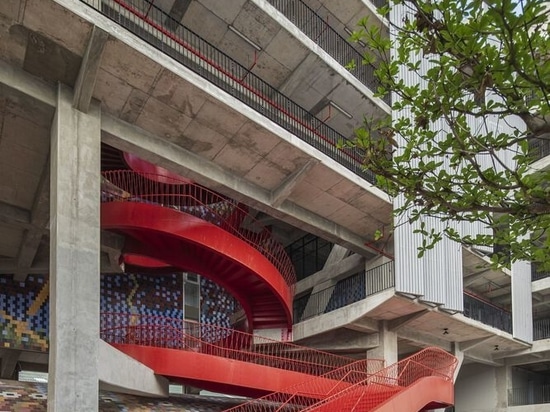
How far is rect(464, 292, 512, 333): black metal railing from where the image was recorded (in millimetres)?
20547

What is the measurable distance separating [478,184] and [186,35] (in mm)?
10291

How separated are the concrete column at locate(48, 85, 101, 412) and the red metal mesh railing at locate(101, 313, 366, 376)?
4.61 m

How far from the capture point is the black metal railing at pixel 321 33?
1548cm

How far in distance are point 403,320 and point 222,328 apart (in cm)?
609

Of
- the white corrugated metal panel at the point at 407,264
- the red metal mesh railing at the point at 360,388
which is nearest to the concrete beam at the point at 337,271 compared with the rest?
the white corrugated metal panel at the point at 407,264

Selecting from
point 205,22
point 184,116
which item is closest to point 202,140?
point 184,116

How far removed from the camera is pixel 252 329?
60.0ft

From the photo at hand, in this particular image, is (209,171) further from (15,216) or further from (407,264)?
(407,264)

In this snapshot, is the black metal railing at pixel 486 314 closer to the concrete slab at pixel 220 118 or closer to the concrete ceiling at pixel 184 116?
the concrete ceiling at pixel 184 116

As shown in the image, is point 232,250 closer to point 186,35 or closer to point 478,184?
point 186,35

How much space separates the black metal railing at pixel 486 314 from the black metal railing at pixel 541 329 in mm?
2787

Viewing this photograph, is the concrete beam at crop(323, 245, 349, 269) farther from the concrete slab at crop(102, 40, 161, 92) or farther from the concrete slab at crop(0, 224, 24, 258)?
the concrete slab at crop(102, 40, 161, 92)

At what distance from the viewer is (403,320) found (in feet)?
57.4

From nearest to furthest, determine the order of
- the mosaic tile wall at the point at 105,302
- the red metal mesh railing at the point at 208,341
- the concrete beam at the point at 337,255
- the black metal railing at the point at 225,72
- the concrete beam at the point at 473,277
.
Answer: the black metal railing at the point at 225,72 → the red metal mesh railing at the point at 208,341 → the mosaic tile wall at the point at 105,302 → the concrete beam at the point at 337,255 → the concrete beam at the point at 473,277
